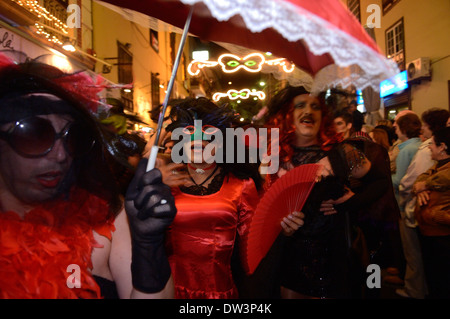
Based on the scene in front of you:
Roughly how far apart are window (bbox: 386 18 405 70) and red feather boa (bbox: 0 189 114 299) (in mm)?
11458

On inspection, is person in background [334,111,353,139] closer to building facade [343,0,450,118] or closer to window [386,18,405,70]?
building facade [343,0,450,118]

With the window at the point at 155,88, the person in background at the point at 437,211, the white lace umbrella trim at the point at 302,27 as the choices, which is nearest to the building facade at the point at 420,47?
the person in background at the point at 437,211

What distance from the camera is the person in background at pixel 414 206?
3.40 meters

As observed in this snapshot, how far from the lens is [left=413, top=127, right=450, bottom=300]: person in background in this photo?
2742 millimetres

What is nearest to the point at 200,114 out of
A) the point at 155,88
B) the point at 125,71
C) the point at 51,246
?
the point at 51,246

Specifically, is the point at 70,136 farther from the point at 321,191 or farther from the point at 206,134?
the point at 321,191

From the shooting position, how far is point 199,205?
198 cm

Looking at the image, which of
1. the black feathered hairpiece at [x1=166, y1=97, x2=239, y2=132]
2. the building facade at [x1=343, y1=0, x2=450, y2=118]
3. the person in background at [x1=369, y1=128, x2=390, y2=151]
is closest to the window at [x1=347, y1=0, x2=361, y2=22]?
the building facade at [x1=343, y1=0, x2=450, y2=118]

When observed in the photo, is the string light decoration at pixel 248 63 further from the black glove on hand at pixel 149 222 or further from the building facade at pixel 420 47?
the building facade at pixel 420 47

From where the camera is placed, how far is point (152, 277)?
105 cm

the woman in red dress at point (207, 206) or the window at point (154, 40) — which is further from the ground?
the window at point (154, 40)

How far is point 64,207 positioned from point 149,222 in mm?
424

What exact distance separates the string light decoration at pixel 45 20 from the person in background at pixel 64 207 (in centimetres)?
411

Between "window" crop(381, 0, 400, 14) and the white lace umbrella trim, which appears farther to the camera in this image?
"window" crop(381, 0, 400, 14)
